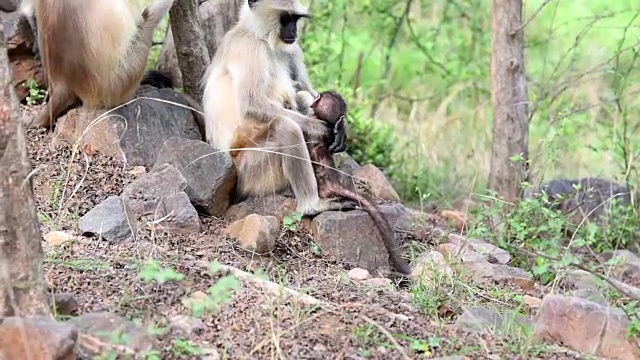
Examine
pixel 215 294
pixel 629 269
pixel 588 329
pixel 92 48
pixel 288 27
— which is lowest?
pixel 629 269

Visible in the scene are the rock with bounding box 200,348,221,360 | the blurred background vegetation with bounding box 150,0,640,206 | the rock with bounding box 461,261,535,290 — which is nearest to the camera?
the rock with bounding box 200,348,221,360

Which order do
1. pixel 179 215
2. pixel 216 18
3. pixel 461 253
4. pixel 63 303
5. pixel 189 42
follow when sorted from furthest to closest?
pixel 216 18 → pixel 189 42 → pixel 461 253 → pixel 179 215 → pixel 63 303

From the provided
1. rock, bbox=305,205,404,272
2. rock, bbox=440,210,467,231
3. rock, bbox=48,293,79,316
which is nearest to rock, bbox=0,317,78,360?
rock, bbox=48,293,79,316

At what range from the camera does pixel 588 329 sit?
354 cm

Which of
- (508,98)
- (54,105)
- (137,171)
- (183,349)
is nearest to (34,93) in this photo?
(54,105)

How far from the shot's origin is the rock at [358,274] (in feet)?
13.9

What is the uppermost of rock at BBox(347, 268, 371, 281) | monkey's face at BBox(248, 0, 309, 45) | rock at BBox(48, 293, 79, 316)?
monkey's face at BBox(248, 0, 309, 45)

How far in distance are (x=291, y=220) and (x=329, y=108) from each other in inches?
30.1

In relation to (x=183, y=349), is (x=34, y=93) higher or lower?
higher

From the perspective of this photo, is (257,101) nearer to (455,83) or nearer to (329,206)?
(329,206)

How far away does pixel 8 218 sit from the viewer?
2.99 m

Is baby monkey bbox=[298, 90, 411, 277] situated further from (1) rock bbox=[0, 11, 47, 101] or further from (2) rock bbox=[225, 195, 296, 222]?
(1) rock bbox=[0, 11, 47, 101]

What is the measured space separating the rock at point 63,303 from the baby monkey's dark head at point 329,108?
2.01 metres

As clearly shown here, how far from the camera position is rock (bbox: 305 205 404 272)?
15.1 feet
